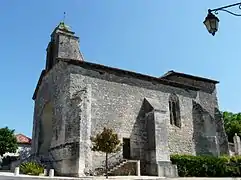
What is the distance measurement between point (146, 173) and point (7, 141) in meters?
24.3

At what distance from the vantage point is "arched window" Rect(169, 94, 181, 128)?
25.3m

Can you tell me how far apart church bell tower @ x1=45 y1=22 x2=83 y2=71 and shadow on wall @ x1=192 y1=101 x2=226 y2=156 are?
12623 millimetres

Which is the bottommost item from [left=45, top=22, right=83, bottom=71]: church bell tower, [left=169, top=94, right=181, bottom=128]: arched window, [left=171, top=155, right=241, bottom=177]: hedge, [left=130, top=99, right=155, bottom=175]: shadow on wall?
Result: [left=171, top=155, right=241, bottom=177]: hedge

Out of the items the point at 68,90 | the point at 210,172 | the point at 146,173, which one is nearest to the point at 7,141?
the point at 68,90

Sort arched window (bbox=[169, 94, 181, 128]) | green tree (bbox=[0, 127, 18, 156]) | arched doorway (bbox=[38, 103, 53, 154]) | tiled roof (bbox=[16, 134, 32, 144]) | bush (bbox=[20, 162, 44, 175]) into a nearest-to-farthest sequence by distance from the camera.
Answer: bush (bbox=[20, 162, 44, 175])
arched doorway (bbox=[38, 103, 53, 154])
arched window (bbox=[169, 94, 181, 128])
green tree (bbox=[0, 127, 18, 156])
tiled roof (bbox=[16, 134, 32, 144])

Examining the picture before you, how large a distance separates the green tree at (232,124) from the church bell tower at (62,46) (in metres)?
30.7

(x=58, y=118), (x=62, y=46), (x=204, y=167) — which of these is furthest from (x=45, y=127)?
(x=204, y=167)

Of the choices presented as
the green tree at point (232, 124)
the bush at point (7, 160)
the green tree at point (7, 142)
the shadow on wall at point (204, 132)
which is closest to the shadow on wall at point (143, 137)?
the shadow on wall at point (204, 132)

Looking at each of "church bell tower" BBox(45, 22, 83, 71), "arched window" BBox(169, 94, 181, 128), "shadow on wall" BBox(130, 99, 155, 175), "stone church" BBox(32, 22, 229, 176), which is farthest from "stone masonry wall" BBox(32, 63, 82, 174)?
"arched window" BBox(169, 94, 181, 128)

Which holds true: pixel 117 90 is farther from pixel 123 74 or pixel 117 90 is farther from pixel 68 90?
pixel 68 90

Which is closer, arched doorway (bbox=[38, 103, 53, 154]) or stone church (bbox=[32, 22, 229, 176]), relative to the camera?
stone church (bbox=[32, 22, 229, 176])

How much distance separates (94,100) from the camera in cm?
2106

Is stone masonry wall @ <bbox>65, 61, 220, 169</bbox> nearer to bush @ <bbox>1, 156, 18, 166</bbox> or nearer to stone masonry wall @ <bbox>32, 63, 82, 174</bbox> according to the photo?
stone masonry wall @ <bbox>32, 63, 82, 174</bbox>

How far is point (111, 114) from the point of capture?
2153 centimetres
